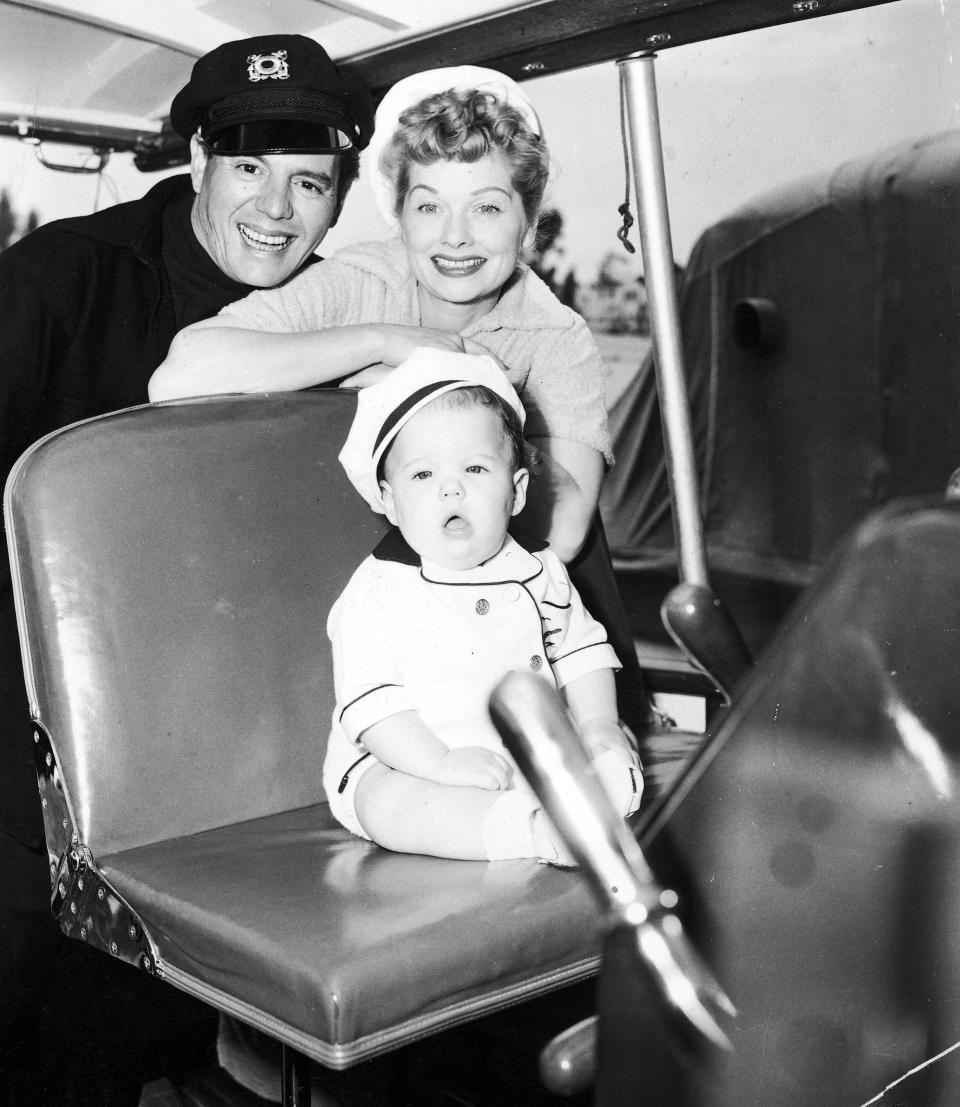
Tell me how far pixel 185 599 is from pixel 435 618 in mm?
264

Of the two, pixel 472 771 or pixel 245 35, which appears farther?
pixel 245 35

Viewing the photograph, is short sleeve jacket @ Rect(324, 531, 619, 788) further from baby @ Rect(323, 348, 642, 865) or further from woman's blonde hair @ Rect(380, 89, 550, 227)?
woman's blonde hair @ Rect(380, 89, 550, 227)

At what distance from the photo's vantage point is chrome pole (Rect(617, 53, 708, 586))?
157cm

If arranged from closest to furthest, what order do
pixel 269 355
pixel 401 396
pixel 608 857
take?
pixel 608 857, pixel 401 396, pixel 269 355

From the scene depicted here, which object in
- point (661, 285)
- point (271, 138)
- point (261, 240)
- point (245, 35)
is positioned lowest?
point (661, 285)

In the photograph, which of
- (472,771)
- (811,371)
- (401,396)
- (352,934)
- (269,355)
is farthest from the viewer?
(811,371)

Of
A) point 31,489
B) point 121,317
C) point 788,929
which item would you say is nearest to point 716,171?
point 121,317

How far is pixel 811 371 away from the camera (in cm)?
189

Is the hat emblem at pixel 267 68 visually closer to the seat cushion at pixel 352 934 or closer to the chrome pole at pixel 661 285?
the chrome pole at pixel 661 285

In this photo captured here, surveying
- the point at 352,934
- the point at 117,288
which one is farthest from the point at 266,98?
the point at 352,934

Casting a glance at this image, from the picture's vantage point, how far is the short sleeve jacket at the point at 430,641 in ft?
4.24

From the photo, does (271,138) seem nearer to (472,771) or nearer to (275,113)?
(275,113)

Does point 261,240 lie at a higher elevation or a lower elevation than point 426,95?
lower

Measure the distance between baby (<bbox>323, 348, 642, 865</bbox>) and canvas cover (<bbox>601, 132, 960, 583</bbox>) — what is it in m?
0.51
